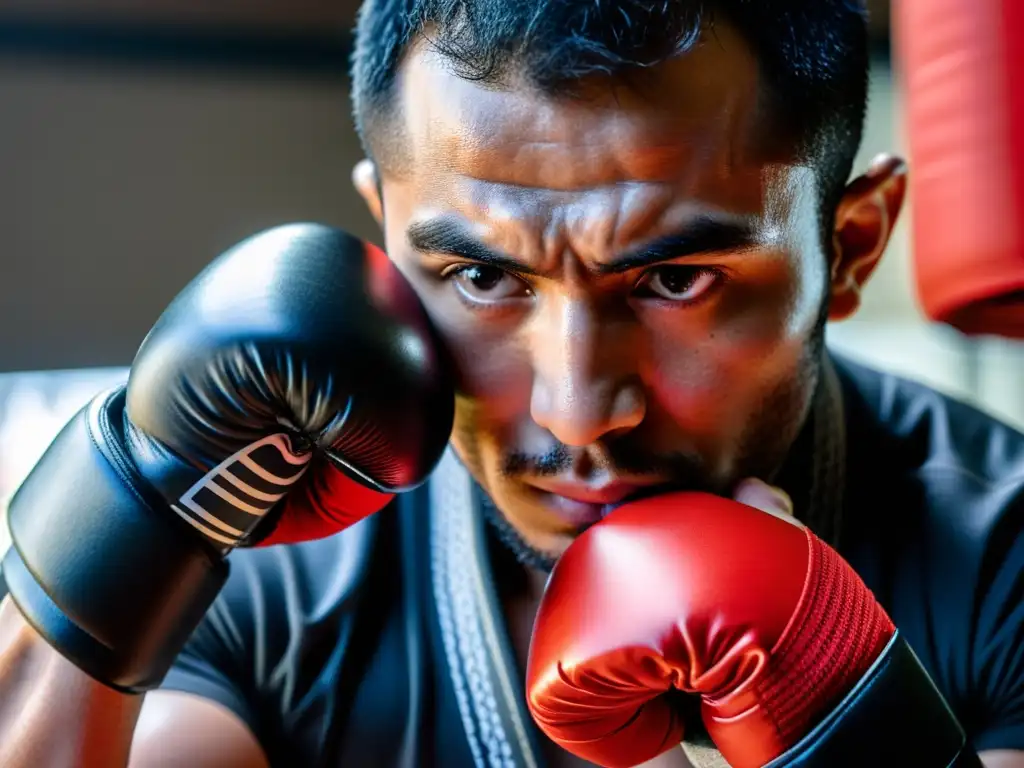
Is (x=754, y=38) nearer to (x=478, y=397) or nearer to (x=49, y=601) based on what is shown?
(x=478, y=397)

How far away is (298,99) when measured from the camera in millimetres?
3203

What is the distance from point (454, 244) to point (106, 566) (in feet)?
1.37

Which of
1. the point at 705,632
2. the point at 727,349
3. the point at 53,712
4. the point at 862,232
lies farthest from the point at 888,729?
the point at 53,712

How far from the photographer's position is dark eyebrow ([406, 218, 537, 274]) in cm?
97

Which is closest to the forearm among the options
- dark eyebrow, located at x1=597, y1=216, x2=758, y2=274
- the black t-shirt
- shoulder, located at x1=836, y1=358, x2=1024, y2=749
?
the black t-shirt

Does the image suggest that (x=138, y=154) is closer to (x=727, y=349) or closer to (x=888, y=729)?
(x=727, y=349)

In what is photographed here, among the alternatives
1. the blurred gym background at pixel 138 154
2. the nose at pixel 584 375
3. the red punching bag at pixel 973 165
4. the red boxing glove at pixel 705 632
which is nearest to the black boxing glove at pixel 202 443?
the nose at pixel 584 375

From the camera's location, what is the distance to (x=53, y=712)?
0.95 metres

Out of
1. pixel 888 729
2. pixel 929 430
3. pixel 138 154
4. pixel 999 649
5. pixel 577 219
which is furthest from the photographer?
pixel 138 154

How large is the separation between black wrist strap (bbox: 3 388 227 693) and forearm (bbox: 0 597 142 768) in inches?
2.9

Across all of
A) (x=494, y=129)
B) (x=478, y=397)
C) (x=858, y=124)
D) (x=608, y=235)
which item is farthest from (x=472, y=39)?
(x=858, y=124)

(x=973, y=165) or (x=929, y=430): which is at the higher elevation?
(x=973, y=165)

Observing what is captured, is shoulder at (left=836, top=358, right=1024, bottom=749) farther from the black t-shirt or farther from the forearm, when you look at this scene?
the forearm

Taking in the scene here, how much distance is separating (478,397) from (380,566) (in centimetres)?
34
